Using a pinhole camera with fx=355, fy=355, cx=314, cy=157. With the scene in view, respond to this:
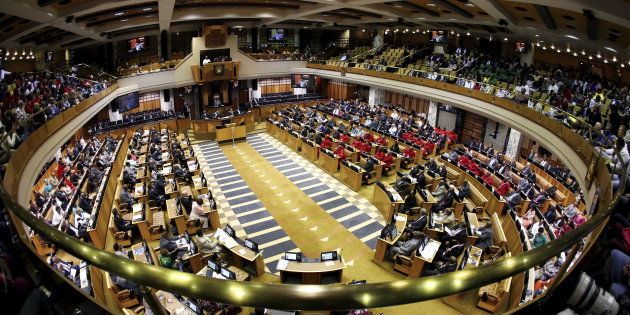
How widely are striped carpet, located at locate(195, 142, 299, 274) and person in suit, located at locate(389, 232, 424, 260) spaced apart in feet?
8.77

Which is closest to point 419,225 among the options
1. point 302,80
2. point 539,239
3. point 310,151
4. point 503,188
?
point 539,239

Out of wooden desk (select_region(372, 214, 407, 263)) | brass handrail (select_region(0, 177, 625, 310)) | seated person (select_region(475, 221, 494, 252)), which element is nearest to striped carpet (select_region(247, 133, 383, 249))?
wooden desk (select_region(372, 214, 407, 263))

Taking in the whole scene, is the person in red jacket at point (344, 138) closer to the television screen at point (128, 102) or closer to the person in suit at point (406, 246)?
the person in suit at point (406, 246)

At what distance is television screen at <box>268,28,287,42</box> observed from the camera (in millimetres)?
30377

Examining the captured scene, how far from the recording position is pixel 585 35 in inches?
479

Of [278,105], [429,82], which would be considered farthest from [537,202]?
[278,105]

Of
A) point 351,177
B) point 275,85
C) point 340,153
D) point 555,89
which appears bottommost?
point 351,177

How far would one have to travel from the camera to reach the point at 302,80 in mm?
27969

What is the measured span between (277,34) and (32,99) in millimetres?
22029

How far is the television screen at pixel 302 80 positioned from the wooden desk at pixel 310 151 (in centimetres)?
1150

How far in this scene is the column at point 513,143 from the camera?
1688cm

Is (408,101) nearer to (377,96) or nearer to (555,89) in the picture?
(377,96)

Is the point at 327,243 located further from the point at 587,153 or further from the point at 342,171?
the point at 587,153

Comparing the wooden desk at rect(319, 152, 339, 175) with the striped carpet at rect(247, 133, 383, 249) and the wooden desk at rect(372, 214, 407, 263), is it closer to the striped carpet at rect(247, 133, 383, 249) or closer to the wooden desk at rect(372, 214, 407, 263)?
the striped carpet at rect(247, 133, 383, 249)
